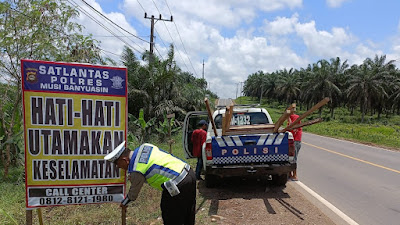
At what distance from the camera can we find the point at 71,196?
3.54 metres

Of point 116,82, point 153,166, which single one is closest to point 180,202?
point 153,166

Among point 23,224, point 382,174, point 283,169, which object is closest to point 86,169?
point 23,224

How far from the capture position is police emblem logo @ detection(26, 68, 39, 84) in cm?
324

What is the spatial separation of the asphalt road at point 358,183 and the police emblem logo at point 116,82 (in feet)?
14.8

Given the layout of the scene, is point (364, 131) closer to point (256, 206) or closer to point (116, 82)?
point (256, 206)

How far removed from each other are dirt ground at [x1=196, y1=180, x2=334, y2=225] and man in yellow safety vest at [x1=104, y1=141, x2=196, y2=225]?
157cm

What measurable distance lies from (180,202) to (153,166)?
1.74 ft

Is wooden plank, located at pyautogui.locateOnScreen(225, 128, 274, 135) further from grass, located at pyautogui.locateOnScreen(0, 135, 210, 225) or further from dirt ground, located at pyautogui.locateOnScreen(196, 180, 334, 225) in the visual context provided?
grass, located at pyautogui.locateOnScreen(0, 135, 210, 225)

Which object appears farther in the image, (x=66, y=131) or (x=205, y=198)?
(x=205, y=198)

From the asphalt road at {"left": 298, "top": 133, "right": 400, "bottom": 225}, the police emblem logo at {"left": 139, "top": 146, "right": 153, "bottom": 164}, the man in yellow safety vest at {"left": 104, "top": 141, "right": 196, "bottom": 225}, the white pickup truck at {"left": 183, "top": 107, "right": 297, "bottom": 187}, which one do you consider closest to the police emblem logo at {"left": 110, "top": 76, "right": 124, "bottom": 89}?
the man in yellow safety vest at {"left": 104, "top": 141, "right": 196, "bottom": 225}

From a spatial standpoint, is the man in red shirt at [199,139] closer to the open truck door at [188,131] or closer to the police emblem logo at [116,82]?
the open truck door at [188,131]

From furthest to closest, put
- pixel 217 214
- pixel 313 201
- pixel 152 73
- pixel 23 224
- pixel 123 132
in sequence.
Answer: pixel 152 73, pixel 313 201, pixel 217 214, pixel 23 224, pixel 123 132

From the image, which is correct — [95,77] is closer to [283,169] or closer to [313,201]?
[283,169]

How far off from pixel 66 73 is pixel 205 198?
3836 millimetres
